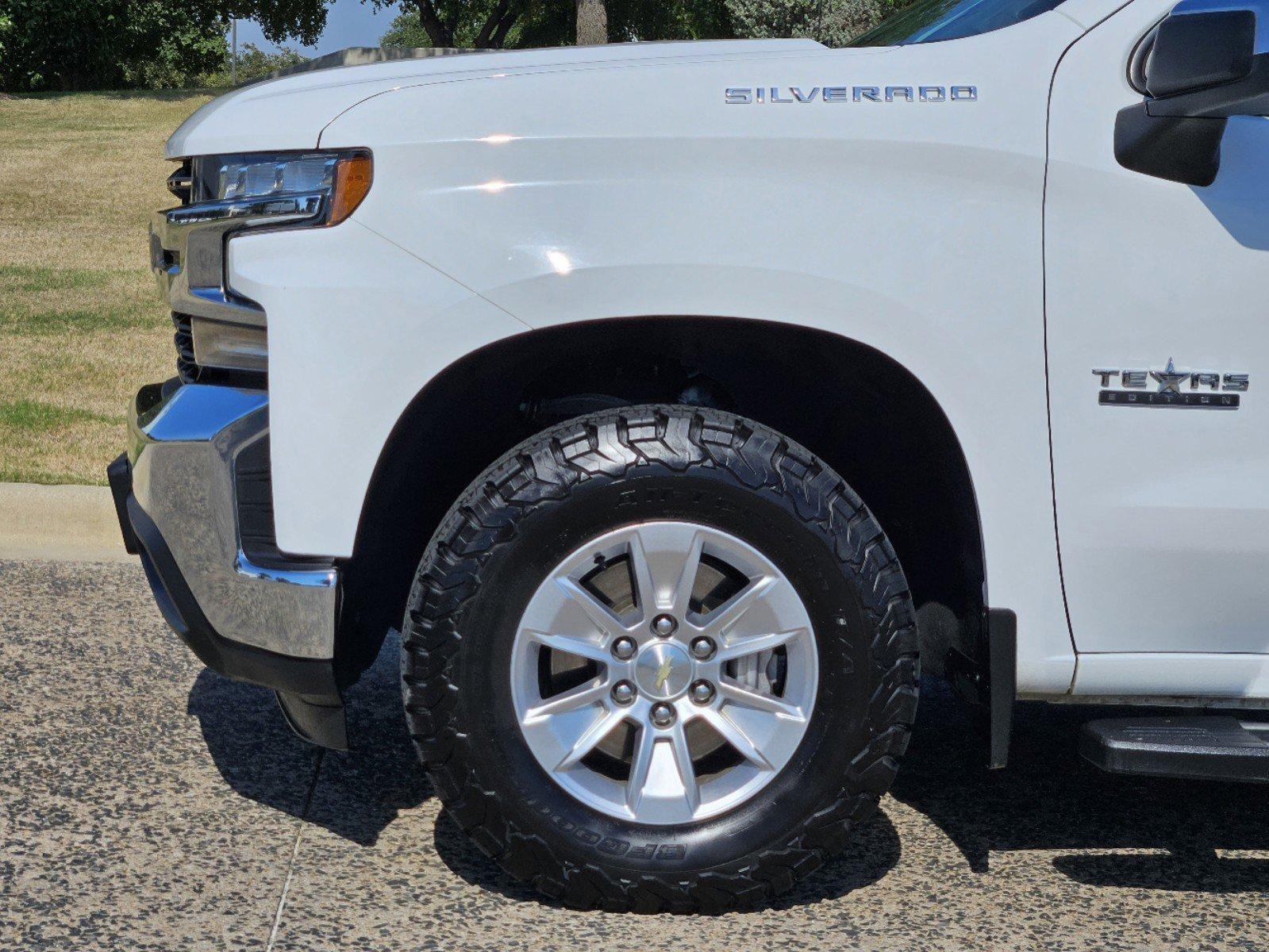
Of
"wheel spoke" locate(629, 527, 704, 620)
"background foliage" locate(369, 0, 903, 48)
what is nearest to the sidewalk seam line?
"wheel spoke" locate(629, 527, 704, 620)

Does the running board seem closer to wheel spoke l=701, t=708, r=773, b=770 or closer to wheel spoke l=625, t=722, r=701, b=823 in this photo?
wheel spoke l=701, t=708, r=773, b=770

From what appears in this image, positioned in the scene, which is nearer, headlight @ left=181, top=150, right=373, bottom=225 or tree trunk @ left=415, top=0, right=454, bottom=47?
headlight @ left=181, top=150, right=373, bottom=225

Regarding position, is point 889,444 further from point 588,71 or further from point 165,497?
point 165,497

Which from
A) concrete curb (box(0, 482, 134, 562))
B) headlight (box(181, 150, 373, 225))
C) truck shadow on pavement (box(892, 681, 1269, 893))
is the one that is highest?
headlight (box(181, 150, 373, 225))

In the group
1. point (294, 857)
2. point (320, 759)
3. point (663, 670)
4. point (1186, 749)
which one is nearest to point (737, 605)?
point (663, 670)

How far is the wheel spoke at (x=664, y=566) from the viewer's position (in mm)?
2635

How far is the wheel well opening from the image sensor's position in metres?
2.71

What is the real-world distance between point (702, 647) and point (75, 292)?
29.9 feet

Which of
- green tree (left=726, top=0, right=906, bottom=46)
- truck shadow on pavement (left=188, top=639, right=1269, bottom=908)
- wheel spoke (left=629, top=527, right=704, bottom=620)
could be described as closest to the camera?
wheel spoke (left=629, top=527, right=704, bottom=620)

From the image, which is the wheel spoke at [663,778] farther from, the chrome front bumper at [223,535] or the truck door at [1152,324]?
the truck door at [1152,324]

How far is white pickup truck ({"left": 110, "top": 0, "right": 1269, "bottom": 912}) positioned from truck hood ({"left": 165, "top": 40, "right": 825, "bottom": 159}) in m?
0.01

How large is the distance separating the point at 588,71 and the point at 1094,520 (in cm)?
124

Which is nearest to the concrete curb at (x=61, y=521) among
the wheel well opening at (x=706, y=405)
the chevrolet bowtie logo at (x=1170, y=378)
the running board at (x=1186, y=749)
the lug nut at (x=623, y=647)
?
the wheel well opening at (x=706, y=405)

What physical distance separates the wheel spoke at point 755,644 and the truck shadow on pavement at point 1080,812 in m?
0.80
